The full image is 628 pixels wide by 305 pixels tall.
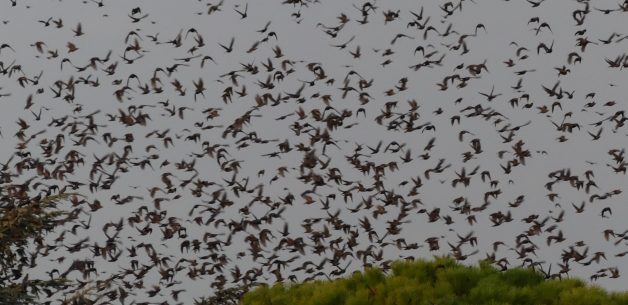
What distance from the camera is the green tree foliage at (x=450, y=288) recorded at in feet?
45.3

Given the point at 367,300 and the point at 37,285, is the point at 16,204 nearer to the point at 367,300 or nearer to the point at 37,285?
the point at 37,285

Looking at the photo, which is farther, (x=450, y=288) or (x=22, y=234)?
(x=22, y=234)

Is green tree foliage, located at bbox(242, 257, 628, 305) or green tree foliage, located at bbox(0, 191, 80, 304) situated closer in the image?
green tree foliage, located at bbox(242, 257, 628, 305)

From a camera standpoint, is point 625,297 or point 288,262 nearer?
point 625,297

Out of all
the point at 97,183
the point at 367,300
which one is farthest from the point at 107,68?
the point at 367,300

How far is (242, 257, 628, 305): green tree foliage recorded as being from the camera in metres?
13.8

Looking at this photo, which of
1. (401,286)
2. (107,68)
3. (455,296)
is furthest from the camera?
(107,68)

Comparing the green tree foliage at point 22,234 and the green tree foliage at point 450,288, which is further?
the green tree foliage at point 22,234

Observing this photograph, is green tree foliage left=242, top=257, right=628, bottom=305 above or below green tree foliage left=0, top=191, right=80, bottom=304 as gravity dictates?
below

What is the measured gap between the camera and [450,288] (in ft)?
46.4

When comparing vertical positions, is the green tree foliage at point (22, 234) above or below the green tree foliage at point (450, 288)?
above

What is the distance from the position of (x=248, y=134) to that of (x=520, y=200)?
10157 millimetres

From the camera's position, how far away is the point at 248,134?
29719 mm

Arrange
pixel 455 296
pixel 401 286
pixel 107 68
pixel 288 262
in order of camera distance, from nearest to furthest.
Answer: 1. pixel 455 296
2. pixel 401 286
3. pixel 288 262
4. pixel 107 68
